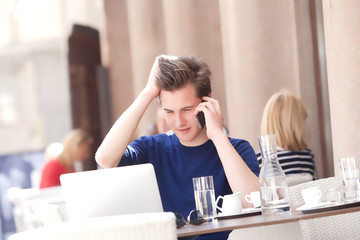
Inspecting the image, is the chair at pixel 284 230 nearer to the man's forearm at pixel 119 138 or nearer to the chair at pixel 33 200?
the man's forearm at pixel 119 138

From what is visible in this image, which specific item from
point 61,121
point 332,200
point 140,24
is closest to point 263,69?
point 332,200

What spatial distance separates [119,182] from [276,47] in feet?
14.6

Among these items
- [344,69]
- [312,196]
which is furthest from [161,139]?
[344,69]

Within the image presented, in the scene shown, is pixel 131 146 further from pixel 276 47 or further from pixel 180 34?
pixel 180 34

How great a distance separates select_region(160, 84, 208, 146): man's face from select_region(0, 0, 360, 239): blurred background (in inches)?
55.5

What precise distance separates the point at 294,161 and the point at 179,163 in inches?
76.1

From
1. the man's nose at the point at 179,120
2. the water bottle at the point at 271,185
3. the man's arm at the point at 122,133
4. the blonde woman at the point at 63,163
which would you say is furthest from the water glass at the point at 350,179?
the blonde woman at the point at 63,163

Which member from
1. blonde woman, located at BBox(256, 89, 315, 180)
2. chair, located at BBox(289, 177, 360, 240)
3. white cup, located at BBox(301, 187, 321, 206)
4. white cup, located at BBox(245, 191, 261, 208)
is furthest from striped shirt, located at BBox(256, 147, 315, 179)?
white cup, located at BBox(301, 187, 321, 206)

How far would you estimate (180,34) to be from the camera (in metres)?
9.28

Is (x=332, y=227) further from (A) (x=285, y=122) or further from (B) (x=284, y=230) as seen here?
(A) (x=285, y=122)

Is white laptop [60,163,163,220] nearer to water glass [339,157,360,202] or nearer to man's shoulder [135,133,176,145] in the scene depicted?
water glass [339,157,360,202]

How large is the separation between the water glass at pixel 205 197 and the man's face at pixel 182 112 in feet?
1.92

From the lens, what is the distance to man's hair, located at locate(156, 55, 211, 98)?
3.20 meters

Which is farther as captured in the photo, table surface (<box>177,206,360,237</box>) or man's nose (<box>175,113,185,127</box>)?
man's nose (<box>175,113,185,127</box>)
